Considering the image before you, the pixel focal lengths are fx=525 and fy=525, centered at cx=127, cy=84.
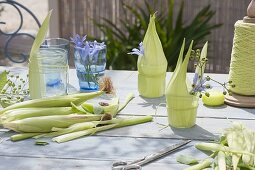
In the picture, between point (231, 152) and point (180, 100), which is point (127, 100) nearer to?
point (180, 100)

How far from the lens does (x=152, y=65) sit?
1.85 meters

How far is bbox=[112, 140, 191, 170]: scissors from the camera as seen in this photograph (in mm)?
1331

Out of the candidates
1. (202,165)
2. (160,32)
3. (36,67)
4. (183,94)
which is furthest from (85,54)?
(160,32)

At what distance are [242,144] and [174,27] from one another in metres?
2.90

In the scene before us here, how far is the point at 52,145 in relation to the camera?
1.52 m

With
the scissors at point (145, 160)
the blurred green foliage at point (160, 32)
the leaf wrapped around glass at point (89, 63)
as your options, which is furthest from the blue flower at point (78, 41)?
the blurred green foliage at point (160, 32)

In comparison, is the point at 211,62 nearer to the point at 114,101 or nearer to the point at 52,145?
the point at 114,101

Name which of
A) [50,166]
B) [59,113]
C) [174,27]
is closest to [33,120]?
[59,113]

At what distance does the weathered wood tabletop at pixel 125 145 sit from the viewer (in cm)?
141

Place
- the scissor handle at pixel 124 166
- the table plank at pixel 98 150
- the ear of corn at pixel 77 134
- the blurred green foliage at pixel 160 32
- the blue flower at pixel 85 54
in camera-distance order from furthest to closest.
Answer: the blurred green foliage at pixel 160 32
the blue flower at pixel 85 54
the ear of corn at pixel 77 134
the table plank at pixel 98 150
the scissor handle at pixel 124 166

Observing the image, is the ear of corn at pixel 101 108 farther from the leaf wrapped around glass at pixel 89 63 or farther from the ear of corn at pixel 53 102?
the leaf wrapped around glass at pixel 89 63

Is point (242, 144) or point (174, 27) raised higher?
point (174, 27)

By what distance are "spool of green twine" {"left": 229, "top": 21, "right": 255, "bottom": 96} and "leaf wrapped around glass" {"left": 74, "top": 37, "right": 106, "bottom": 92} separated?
0.48 metres

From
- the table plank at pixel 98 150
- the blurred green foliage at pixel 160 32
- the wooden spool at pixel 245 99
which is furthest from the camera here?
the blurred green foliage at pixel 160 32
